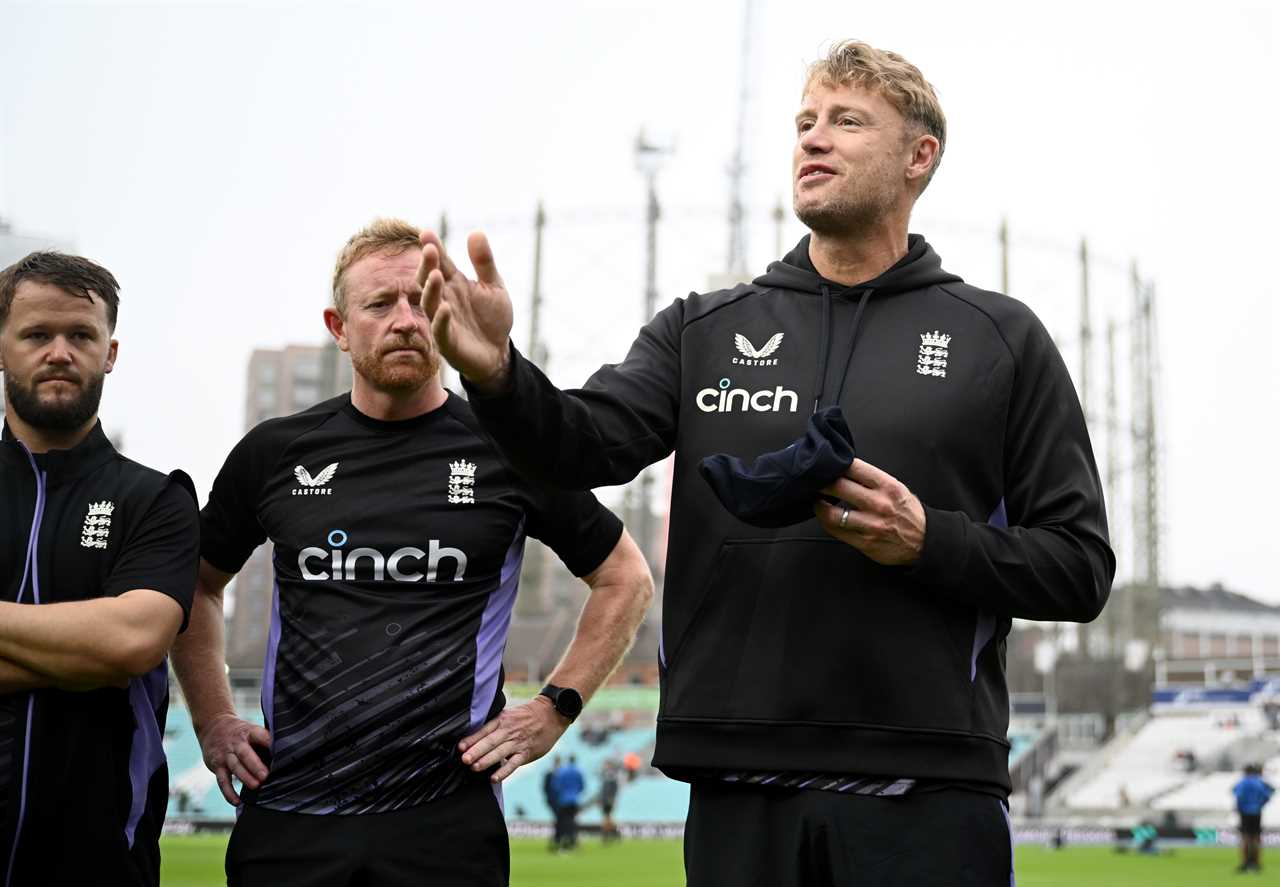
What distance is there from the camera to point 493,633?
376cm

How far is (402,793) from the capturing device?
355 centimetres

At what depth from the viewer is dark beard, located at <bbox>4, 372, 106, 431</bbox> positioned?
3633 millimetres

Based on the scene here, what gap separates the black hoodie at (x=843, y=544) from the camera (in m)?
2.90

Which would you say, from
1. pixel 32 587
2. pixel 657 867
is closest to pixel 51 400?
pixel 32 587

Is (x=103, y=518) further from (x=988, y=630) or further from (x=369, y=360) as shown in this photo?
(x=988, y=630)

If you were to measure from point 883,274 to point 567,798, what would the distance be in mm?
19419

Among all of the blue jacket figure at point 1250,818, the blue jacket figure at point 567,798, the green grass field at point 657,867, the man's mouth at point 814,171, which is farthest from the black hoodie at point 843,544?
the blue jacket figure at point 1250,818

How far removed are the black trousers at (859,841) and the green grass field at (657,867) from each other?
12.0 m

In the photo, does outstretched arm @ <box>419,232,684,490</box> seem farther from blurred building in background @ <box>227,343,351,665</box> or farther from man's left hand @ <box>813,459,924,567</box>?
blurred building in background @ <box>227,343,351,665</box>

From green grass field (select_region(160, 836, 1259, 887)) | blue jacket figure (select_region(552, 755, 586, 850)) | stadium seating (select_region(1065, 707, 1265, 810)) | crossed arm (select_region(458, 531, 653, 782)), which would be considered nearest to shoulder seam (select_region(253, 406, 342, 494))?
crossed arm (select_region(458, 531, 653, 782))

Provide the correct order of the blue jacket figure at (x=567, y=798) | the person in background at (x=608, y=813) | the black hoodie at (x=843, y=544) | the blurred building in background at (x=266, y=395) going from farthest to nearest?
the blurred building in background at (x=266, y=395)
the person in background at (x=608, y=813)
the blue jacket figure at (x=567, y=798)
the black hoodie at (x=843, y=544)

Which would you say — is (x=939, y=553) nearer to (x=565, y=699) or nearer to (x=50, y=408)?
(x=565, y=699)

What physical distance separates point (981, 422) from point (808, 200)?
57cm

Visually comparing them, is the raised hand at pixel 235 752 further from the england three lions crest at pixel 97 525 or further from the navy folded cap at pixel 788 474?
the navy folded cap at pixel 788 474
